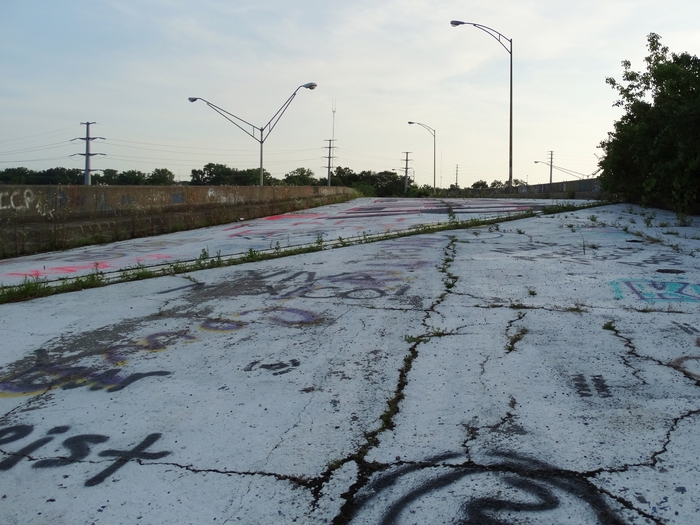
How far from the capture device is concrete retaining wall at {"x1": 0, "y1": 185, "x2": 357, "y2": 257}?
11.3 meters

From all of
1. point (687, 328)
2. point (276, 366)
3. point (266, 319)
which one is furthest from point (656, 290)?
point (276, 366)

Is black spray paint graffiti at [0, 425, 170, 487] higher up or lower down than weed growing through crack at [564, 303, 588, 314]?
lower down

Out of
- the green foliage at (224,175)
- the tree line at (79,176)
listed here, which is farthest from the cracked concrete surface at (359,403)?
the green foliage at (224,175)

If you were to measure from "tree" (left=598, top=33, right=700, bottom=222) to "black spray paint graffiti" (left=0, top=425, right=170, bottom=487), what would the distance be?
12.6 meters

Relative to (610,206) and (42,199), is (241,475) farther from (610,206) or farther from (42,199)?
(610,206)

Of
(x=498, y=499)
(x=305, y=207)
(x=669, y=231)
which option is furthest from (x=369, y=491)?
(x=305, y=207)

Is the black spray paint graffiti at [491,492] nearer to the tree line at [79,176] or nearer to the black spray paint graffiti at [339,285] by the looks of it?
the black spray paint graffiti at [339,285]

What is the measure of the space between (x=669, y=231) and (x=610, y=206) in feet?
23.0

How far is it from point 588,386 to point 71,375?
12.0 feet

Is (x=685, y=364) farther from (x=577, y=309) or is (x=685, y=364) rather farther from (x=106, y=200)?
(x=106, y=200)

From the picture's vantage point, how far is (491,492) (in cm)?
277

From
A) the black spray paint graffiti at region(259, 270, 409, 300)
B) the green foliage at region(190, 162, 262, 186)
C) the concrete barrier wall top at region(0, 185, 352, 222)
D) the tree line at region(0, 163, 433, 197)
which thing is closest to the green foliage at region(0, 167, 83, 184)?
the tree line at region(0, 163, 433, 197)

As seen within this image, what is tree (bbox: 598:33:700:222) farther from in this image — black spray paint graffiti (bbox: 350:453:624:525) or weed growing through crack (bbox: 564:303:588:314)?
black spray paint graffiti (bbox: 350:453:624:525)

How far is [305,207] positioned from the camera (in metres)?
24.2
